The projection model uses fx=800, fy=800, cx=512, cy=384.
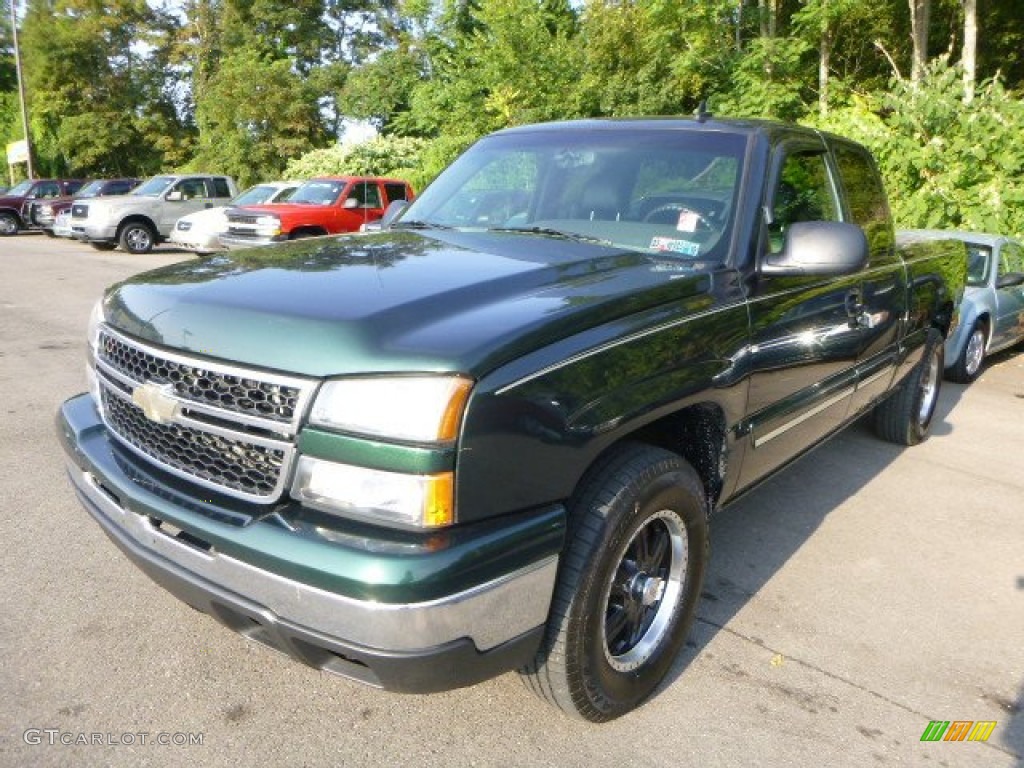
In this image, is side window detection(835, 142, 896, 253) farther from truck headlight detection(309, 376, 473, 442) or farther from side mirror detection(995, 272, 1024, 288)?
side mirror detection(995, 272, 1024, 288)

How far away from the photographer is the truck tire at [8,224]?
23.3 meters

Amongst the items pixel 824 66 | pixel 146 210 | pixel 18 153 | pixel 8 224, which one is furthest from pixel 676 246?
pixel 18 153

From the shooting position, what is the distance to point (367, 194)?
15.2 m

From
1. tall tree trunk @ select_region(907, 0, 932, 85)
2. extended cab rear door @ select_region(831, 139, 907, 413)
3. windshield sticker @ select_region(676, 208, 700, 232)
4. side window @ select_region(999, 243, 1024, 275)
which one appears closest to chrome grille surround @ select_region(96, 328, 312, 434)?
windshield sticker @ select_region(676, 208, 700, 232)

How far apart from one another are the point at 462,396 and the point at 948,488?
12.6 feet

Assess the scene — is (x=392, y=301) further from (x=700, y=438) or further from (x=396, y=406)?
(x=700, y=438)

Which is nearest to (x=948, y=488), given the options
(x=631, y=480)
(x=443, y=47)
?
(x=631, y=480)

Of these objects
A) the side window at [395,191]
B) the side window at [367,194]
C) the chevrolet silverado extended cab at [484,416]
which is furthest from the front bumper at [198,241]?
the chevrolet silverado extended cab at [484,416]

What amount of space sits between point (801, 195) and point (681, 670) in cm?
207

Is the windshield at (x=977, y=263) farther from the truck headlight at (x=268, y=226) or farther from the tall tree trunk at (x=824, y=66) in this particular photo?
the truck headlight at (x=268, y=226)

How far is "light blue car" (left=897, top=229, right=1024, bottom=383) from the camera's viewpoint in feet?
23.2

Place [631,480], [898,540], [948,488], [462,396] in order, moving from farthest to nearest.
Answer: [948,488] → [898,540] → [631,480] → [462,396]

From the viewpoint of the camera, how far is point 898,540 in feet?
12.7

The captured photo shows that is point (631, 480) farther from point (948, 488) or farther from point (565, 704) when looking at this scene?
point (948, 488)
